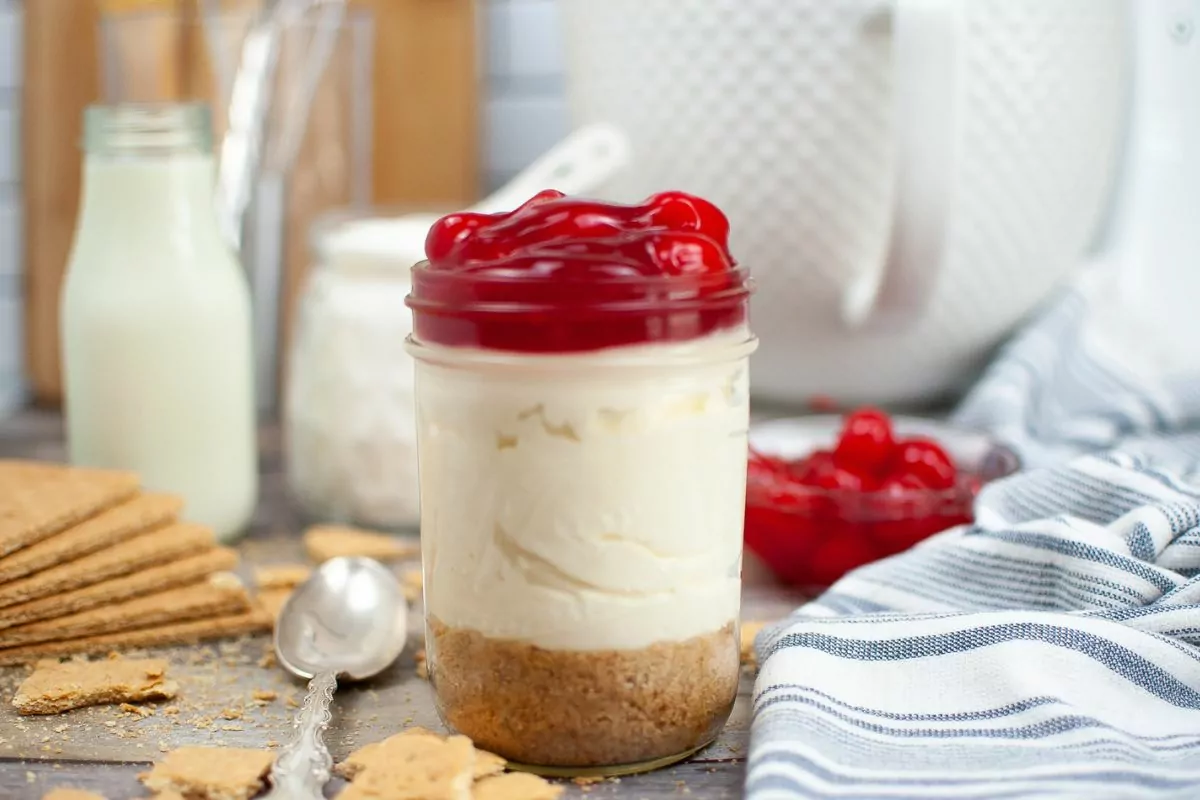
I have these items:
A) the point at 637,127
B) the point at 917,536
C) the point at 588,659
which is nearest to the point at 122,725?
the point at 588,659

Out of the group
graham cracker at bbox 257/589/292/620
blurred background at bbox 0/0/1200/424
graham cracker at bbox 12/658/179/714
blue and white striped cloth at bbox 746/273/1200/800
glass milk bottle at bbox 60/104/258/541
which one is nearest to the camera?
blue and white striped cloth at bbox 746/273/1200/800

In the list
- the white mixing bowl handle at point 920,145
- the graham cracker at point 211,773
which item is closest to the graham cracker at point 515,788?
the graham cracker at point 211,773

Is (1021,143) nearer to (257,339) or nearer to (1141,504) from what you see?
(1141,504)

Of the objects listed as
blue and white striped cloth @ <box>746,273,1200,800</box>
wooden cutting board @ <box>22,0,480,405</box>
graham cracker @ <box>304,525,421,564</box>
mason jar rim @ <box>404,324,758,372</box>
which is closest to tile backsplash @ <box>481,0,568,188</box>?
wooden cutting board @ <box>22,0,480,405</box>

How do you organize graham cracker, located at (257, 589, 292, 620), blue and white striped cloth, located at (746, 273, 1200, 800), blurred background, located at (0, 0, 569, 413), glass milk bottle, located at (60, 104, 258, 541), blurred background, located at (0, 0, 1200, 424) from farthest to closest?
blurred background, located at (0, 0, 569, 413)
blurred background, located at (0, 0, 1200, 424)
glass milk bottle, located at (60, 104, 258, 541)
graham cracker, located at (257, 589, 292, 620)
blue and white striped cloth, located at (746, 273, 1200, 800)

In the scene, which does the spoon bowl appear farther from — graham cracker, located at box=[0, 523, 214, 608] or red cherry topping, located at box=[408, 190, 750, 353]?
red cherry topping, located at box=[408, 190, 750, 353]

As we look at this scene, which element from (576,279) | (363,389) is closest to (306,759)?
(576,279)
